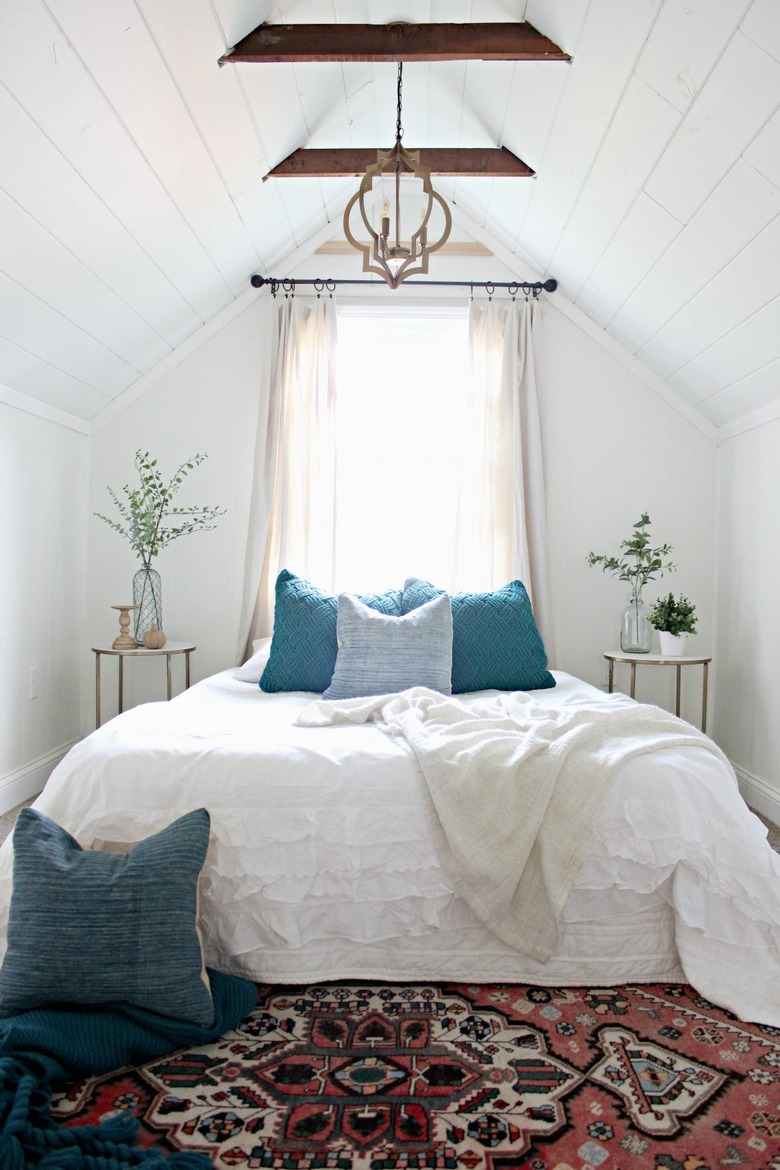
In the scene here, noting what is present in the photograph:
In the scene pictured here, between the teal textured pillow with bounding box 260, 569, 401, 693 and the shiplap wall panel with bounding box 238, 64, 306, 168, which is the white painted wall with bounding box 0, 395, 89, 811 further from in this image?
the shiplap wall panel with bounding box 238, 64, 306, 168

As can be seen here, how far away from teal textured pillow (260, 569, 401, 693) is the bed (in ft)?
3.32

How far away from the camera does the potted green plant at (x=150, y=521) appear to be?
3752mm

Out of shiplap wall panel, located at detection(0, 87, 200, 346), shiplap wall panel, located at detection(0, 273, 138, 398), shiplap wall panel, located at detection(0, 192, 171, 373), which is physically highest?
shiplap wall panel, located at detection(0, 87, 200, 346)

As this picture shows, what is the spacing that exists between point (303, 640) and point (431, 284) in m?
2.02

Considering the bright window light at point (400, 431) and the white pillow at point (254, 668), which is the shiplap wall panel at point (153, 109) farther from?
the white pillow at point (254, 668)

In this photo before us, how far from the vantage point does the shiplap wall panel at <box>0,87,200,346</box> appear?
220 centimetres

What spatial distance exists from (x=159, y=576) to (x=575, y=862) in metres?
2.67

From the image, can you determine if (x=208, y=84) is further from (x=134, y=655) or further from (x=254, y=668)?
(x=134, y=655)

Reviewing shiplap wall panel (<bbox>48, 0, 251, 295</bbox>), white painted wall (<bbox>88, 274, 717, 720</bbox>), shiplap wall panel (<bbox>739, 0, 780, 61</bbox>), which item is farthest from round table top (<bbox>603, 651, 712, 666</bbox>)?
shiplap wall panel (<bbox>48, 0, 251, 295</bbox>)

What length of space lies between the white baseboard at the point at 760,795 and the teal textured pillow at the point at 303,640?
168 centimetres

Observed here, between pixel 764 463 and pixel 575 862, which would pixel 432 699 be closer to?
pixel 575 862

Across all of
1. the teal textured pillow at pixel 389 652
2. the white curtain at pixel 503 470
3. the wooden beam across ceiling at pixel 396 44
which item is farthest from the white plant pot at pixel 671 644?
the wooden beam across ceiling at pixel 396 44

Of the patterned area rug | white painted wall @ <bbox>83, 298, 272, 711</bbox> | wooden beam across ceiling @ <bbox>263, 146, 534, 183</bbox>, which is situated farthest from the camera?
white painted wall @ <bbox>83, 298, 272, 711</bbox>

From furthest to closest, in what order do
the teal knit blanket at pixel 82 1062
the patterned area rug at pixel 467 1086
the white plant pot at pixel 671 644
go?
1. the white plant pot at pixel 671 644
2. the patterned area rug at pixel 467 1086
3. the teal knit blanket at pixel 82 1062
